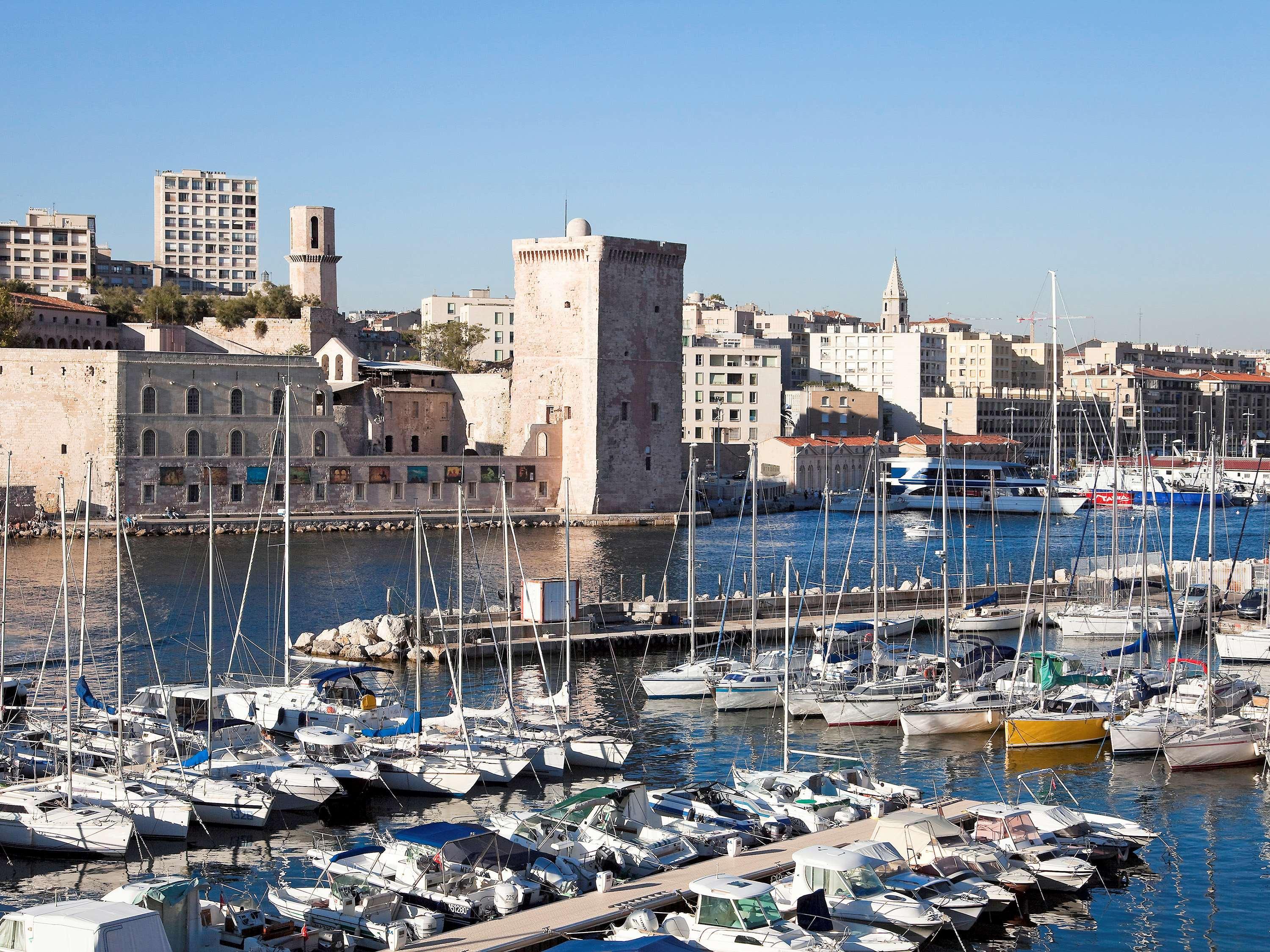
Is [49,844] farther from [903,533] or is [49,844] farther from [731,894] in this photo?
[903,533]

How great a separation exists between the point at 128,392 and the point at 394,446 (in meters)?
10.7

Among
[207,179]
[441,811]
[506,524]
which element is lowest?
[441,811]

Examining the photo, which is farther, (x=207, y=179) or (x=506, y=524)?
(x=207, y=179)

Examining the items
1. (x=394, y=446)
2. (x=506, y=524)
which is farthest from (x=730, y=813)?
(x=394, y=446)

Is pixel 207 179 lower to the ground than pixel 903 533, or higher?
higher

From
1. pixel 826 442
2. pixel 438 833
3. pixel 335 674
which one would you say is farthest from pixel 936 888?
pixel 826 442

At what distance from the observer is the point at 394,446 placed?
58750 millimetres

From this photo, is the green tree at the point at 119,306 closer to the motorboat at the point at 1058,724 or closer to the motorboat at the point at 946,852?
the motorboat at the point at 1058,724

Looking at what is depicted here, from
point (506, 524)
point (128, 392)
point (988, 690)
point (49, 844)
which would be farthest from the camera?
point (128, 392)

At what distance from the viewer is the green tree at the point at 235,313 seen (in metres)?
67.1

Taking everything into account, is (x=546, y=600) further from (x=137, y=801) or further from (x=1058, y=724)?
(x=137, y=801)

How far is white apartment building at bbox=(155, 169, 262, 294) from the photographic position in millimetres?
99750

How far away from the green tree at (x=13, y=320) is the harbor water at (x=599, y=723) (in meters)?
13.9

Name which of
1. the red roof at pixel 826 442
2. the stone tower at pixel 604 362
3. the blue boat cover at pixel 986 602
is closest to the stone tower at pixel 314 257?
the stone tower at pixel 604 362
